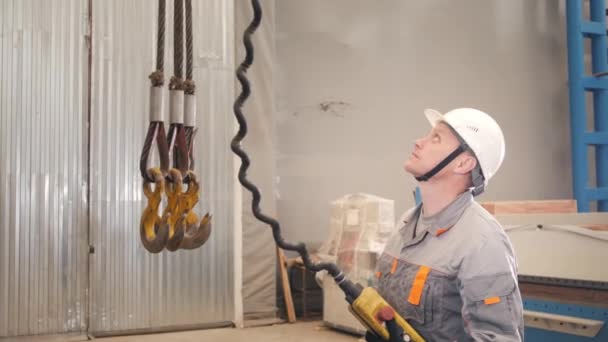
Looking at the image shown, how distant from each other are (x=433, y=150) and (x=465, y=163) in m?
0.10

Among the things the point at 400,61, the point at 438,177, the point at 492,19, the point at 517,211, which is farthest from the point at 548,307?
the point at 492,19

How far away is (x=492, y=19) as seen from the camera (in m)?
6.37

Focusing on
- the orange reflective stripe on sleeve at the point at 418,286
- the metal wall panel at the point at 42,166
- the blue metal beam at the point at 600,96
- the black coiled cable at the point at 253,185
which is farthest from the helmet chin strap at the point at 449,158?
the blue metal beam at the point at 600,96

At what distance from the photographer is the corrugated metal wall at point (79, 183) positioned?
13.9ft

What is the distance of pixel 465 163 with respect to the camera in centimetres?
182

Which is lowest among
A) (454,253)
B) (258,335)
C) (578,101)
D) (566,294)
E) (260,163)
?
(258,335)

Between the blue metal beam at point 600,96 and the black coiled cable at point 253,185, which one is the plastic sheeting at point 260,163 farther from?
the blue metal beam at point 600,96

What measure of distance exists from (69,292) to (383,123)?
313 centimetres

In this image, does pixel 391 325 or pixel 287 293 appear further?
pixel 287 293

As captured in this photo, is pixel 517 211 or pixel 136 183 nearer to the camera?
pixel 517 211

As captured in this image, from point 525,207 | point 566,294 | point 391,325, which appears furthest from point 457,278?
point 525,207

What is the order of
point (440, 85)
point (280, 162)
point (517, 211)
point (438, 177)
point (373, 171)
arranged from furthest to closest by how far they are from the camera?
point (440, 85) < point (373, 171) < point (280, 162) < point (517, 211) < point (438, 177)

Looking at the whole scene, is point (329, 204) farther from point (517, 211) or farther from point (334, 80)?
point (517, 211)

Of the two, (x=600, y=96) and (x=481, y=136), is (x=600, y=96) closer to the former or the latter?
(x=600, y=96)
